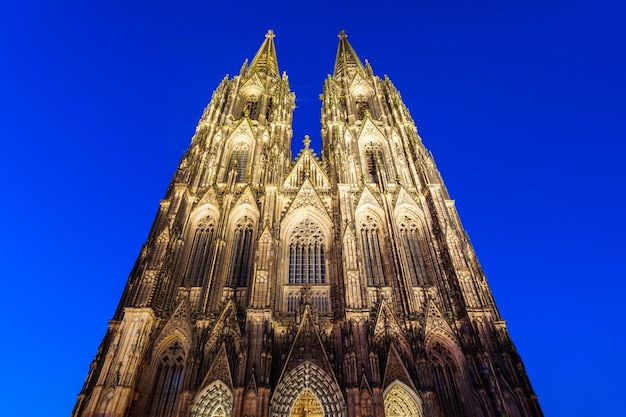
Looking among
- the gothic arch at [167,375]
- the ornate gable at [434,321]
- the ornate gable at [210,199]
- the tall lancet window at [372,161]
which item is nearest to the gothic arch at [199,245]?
the ornate gable at [210,199]

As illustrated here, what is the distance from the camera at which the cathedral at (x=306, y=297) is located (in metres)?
16.9

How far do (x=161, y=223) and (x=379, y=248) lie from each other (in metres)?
13.5

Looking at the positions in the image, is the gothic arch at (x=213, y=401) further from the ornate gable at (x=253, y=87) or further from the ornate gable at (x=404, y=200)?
the ornate gable at (x=253, y=87)

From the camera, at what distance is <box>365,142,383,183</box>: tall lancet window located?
91.3 ft

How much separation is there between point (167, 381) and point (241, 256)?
776cm

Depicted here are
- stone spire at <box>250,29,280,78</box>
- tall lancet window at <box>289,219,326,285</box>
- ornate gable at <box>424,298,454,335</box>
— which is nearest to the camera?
ornate gable at <box>424,298,454,335</box>

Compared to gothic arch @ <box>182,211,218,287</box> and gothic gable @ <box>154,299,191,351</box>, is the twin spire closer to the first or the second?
gothic arch @ <box>182,211,218,287</box>

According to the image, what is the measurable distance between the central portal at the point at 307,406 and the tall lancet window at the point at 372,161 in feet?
48.8

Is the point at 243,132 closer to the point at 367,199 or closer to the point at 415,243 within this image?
the point at 367,199

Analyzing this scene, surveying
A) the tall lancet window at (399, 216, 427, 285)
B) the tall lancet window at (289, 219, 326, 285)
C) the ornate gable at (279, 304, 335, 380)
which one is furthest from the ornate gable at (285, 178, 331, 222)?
the ornate gable at (279, 304, 335, 380)

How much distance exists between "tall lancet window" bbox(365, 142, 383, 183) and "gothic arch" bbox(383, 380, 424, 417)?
1428 cm

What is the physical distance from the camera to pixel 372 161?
29.2 meters

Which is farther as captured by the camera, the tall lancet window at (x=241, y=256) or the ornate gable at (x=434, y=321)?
the tall lancet window at (x=241, y=256)

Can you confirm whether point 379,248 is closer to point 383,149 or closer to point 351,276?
point 351,276
